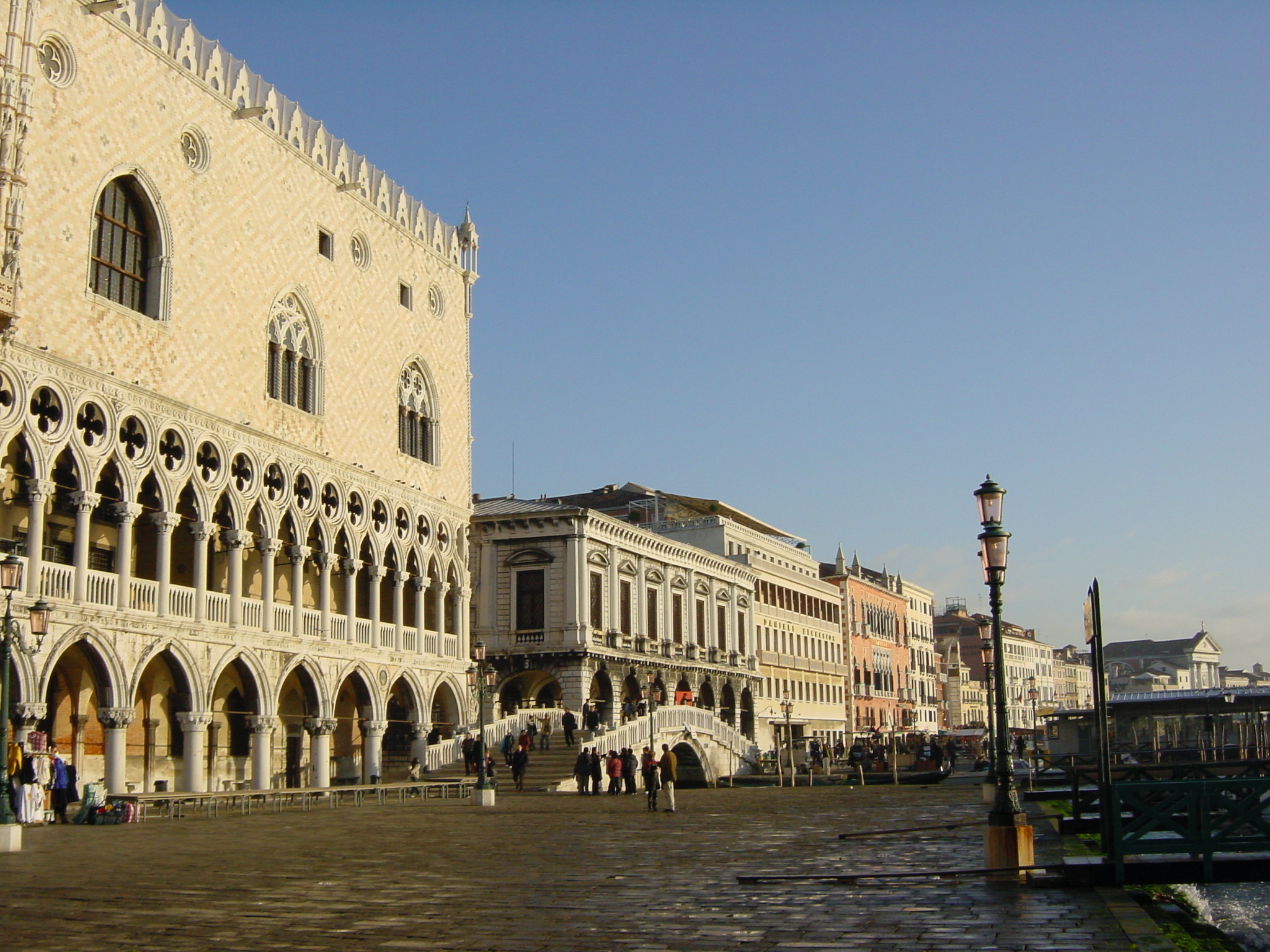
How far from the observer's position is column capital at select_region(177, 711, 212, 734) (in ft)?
98.2

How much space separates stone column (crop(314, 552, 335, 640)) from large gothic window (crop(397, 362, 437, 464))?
18.0ft

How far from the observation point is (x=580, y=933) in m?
9.35

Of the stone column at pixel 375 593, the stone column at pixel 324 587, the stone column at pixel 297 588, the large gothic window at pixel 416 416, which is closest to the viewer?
the stone column at pixel 297 588

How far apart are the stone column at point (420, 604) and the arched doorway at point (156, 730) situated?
29.1 feet

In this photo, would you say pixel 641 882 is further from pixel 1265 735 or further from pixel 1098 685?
pixel 1265 735

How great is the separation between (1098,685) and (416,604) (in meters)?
31.0

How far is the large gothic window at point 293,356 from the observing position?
34500mm

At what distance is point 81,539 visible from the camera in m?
26.8

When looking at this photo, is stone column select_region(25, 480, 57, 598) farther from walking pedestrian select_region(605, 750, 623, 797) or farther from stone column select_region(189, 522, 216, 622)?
walking pedestrian select_region(605, 750, 623, 797)

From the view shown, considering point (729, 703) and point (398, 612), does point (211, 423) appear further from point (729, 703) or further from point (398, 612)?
point (729, 703)

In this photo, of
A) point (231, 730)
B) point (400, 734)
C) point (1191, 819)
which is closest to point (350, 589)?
point (231, 730)

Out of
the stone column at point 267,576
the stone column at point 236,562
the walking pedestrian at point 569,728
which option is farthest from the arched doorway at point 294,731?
the walking pedestrian at point 569,728

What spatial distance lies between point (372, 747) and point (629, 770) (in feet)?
22.4

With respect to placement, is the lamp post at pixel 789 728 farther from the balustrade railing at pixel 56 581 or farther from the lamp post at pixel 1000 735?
the lamp post at pixel 1000 735
